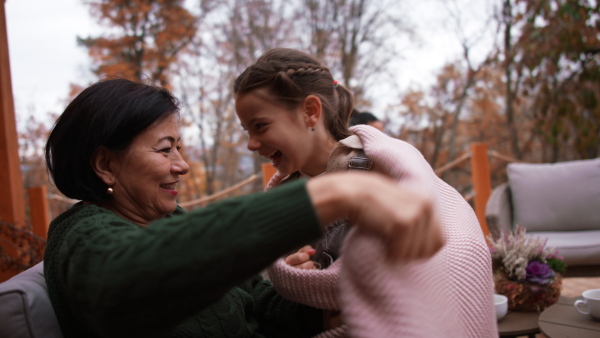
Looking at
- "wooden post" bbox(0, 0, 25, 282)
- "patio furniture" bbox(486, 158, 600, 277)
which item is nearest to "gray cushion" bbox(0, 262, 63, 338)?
"wooden post" bbox(0, 0, 25, 282)

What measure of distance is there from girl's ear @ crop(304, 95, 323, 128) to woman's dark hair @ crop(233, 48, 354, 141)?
26 millimetres

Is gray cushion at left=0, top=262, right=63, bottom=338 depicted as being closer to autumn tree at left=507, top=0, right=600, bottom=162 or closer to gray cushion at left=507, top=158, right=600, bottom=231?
gray cushion at left=507, top=158, right=600, bottom=231

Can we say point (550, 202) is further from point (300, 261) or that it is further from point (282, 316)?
point (300, 261)

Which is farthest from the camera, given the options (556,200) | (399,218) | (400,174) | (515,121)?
(515,121)

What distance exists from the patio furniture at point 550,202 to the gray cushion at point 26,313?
11.0 feet

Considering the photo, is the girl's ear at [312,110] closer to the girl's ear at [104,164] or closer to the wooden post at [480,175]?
the girl's ear at [104,164]

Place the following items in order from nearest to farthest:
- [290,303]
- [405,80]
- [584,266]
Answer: [290,303] → [584,266] → [405,80]

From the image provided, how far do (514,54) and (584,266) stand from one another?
5131 millimetres

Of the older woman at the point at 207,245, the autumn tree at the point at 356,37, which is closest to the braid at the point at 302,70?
the older woman at the point at 207,245

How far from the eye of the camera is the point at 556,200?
385 cm

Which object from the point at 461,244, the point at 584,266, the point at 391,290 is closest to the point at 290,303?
the point at 461,244

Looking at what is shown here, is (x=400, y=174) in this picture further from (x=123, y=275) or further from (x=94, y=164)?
(x=94, y=164)

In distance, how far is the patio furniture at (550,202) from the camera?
374cm

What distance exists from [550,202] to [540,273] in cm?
197
